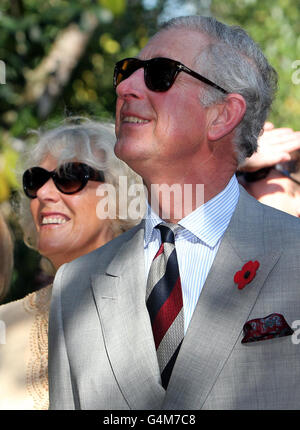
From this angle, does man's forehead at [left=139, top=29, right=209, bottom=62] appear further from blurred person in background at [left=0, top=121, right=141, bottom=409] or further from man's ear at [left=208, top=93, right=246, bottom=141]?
blurred person in background at [left=0, top=121, right=141, bottom=409]

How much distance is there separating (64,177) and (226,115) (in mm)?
1243

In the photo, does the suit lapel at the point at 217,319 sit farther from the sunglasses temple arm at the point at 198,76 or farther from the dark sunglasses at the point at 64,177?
the dark sunglasses at the point at 64,177

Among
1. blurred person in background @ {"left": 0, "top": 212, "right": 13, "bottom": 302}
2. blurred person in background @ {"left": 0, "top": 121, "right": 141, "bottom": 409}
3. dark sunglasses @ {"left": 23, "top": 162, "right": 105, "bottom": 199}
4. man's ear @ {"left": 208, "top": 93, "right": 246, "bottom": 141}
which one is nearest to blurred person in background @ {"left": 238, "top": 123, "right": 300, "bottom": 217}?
blurred person in background @ {"left": 0, "top": 121, "right": 141, "bottom": 409}

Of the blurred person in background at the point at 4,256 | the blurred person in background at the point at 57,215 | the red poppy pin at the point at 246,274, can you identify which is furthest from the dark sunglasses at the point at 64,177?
the red poppy pin at the point at 246,274

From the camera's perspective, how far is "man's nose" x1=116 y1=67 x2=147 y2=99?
2365 millimetres

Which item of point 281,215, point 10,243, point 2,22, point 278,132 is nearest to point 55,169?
point 10,243

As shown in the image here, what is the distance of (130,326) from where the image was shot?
7.09 feet

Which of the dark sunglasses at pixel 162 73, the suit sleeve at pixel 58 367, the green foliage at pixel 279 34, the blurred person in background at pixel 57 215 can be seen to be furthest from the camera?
the green foliage at pixel 279 34

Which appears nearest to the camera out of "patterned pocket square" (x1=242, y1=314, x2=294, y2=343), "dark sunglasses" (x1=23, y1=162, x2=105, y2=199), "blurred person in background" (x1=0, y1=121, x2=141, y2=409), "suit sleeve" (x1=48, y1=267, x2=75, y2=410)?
"patterned pocket square" (x1=242, y1=314, x2=294, y2=343)

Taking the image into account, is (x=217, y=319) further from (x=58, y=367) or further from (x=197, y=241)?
(x=58, y=367)

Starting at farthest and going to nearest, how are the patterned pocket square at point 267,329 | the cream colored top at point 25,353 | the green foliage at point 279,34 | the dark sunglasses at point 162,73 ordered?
the green foliage at point 279,34 → the cream colored top at point 25,353 → the dark sunglasses at point 162,73 → the patterned pocket square at point 267,329

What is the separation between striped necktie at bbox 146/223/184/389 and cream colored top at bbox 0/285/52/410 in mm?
1059

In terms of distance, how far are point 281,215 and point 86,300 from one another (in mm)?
739

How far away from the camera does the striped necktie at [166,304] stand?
2088 mm
